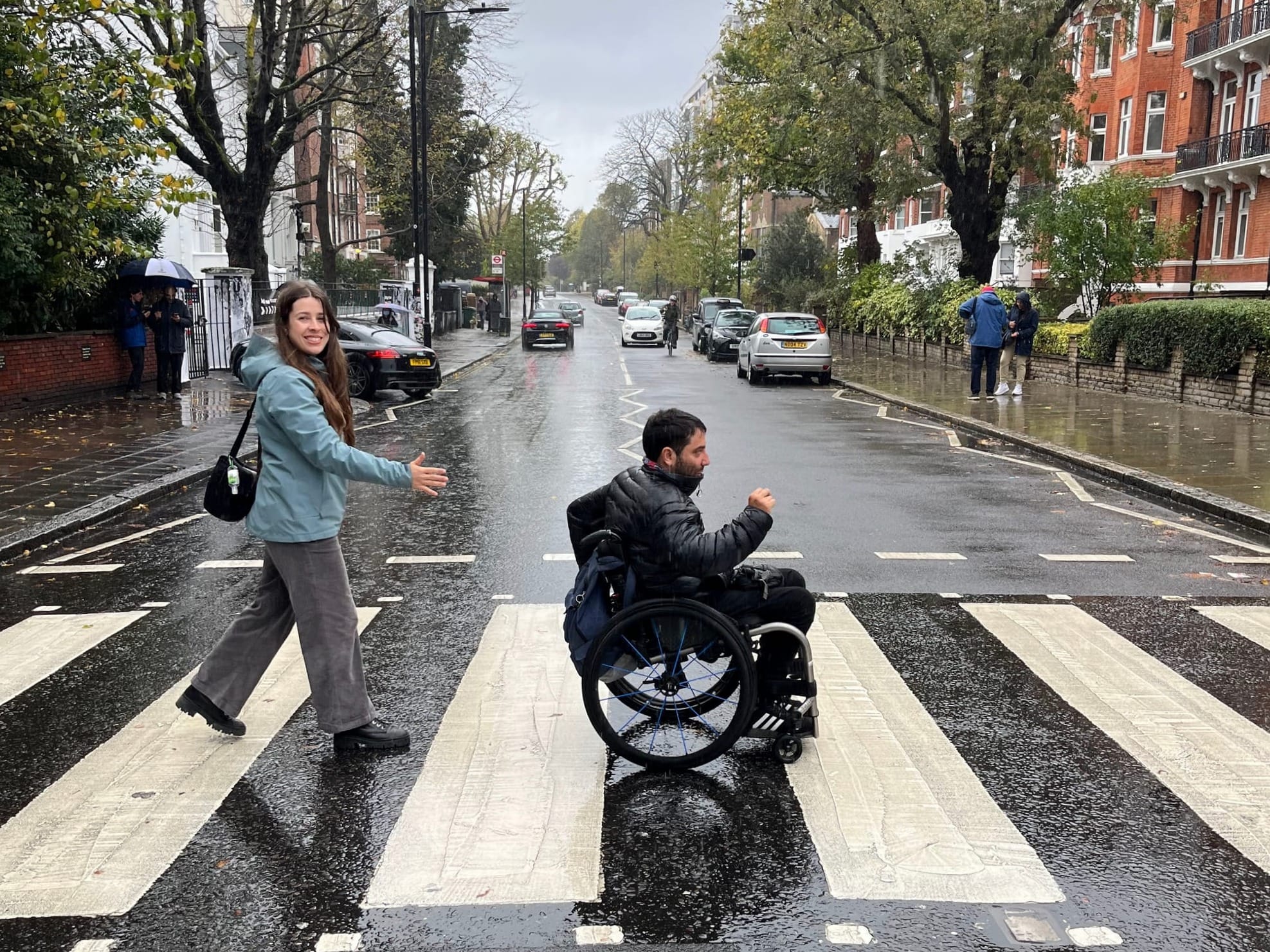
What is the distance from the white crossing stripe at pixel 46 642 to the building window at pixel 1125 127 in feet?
135

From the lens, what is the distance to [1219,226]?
37219 millimetres

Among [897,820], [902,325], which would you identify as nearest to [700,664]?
[897,820]

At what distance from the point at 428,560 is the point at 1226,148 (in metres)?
35.3

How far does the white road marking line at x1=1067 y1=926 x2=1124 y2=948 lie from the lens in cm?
321

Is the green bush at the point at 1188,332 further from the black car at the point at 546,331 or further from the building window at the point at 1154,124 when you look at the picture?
the black car at the point at 546,331

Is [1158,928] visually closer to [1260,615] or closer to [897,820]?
[897,820]

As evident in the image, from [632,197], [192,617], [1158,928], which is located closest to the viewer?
[1158,928]

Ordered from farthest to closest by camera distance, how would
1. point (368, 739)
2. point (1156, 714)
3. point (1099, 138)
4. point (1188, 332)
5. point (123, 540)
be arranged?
1. point (1099, 138)
2. point (1188, 332)
3. point (123, 540)
4. point (1156, 714)
5. point (368, 739)

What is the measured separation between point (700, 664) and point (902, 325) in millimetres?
30763

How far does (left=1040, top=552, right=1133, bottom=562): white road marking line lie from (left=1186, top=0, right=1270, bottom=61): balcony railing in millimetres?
31745

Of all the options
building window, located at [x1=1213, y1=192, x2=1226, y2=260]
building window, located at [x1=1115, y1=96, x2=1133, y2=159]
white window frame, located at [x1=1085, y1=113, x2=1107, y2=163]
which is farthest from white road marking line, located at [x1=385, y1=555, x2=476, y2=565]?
white window frame, located at [x1=1085, y1=113, x2=1107, y2=163]

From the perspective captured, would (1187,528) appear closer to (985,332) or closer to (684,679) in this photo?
(684,679)

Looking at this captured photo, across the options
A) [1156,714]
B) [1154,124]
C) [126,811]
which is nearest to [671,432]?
[126,811]

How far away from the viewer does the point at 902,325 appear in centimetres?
3391
